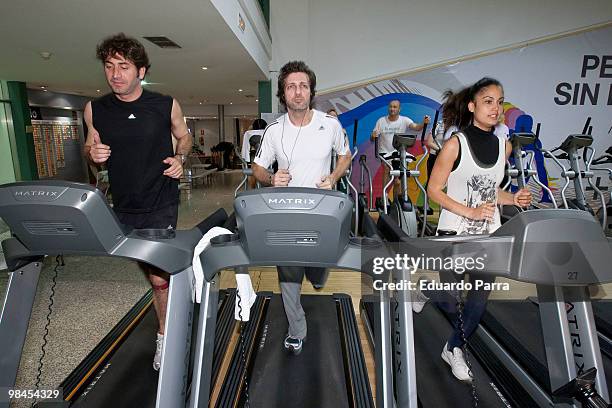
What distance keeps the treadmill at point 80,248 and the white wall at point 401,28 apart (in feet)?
18.5

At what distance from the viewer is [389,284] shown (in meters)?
1.39

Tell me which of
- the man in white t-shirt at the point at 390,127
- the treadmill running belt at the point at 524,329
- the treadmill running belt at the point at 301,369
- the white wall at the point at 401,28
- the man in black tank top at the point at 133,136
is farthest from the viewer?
the white wall at the point at 401,28

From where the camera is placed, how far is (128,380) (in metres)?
1.90

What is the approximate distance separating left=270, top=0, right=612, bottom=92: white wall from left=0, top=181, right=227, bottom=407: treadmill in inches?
222

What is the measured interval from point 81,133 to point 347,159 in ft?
38.9

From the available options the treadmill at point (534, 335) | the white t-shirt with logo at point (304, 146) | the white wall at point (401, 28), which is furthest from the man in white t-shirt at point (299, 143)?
the white wall at point (401, 28)

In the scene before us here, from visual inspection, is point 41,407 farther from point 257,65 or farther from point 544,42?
point 544,42

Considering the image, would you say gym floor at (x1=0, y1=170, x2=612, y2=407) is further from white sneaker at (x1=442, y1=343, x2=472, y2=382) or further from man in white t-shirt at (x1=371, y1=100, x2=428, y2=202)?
man in white t-shirt at (x1=371, y1=100, x2=428, y2=202)

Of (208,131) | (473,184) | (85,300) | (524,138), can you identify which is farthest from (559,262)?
(208,131)

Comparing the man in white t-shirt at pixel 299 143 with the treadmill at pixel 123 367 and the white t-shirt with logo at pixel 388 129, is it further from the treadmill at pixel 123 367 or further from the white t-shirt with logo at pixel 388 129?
the white t-shirt with logo at pixel 388 129

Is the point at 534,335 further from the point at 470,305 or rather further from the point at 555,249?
the point at 555,249

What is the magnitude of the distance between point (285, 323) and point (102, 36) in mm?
A: 3627

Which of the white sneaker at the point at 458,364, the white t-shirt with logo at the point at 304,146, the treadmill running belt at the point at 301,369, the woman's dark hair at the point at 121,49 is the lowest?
the treadmill running belt at the point at 301,369

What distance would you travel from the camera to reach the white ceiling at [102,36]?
309cm
